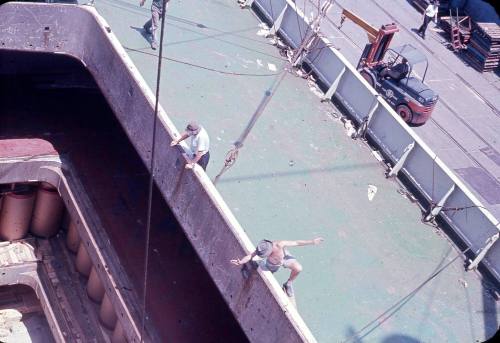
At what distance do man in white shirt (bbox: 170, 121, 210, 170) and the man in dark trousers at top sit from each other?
4471 mm

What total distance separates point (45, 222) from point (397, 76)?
11.8m

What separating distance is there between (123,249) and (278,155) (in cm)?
436

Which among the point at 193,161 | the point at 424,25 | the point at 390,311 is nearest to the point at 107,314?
the point at 193,161

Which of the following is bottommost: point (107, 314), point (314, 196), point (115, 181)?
point (107, 314)

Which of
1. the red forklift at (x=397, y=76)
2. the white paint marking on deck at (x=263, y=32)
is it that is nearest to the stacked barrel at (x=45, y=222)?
the white paint marking on deck at (x=263, y=32)

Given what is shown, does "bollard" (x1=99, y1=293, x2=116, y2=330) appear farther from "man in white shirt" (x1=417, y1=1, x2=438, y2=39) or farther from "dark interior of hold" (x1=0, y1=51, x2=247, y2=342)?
"man in white shirt" (x1=417, y1=1, x2=438, y2=39)

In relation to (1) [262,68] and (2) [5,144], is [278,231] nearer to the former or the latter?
(1) [262,68]

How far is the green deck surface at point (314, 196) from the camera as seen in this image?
38.2ft

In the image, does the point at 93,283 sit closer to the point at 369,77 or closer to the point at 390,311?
the point at 390,311

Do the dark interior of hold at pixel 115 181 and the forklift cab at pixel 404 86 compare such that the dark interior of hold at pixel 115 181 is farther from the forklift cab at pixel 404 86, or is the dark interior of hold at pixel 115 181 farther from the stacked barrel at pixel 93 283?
the forklift cab at pixel 404 86

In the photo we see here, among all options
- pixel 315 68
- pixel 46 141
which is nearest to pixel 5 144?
pixel 46 141

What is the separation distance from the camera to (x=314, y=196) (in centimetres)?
1359

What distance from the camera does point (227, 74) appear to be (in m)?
16.2

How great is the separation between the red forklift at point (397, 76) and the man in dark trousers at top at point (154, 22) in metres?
7.37
